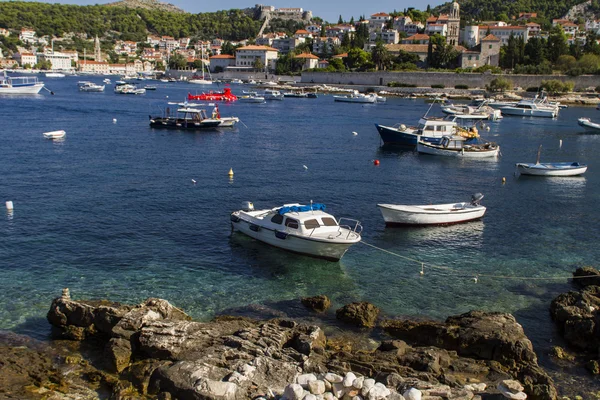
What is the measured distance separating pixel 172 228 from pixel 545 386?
1713 cm

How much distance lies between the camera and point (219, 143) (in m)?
51.9

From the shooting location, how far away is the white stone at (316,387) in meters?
10.4

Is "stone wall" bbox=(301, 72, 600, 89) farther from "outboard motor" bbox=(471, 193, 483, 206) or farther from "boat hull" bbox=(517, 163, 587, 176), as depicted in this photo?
"outboard motor" bbox=(471, 193, 483, 206)

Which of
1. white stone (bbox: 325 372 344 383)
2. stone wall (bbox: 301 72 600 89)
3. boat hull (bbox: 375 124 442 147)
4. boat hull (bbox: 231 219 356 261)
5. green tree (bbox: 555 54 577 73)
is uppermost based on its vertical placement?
green tree (bbox: 555 54 577 73)

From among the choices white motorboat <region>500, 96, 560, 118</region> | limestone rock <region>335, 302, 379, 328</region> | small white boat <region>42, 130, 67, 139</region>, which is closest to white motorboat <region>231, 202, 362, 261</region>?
limestone rock <region>335, 302, 379, 328</region>

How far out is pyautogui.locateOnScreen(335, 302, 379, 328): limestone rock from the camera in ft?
53.1

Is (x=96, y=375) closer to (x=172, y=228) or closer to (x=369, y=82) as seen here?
(x=172, y=228)

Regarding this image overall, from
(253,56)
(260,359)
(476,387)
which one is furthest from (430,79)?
(260,359)

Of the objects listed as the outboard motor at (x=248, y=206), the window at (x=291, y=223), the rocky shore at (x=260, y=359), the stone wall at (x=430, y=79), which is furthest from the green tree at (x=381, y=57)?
the rocky shore at (x=260, y=359)

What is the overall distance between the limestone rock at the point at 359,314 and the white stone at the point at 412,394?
213 inches

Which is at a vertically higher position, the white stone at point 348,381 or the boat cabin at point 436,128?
the boat cabin at point 436,128

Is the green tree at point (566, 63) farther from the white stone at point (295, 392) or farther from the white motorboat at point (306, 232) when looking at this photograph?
the white stone at point (295, 392)

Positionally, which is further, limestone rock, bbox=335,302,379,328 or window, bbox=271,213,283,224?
window, bbox=271,213,283,224

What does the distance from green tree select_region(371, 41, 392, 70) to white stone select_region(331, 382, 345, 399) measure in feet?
463
